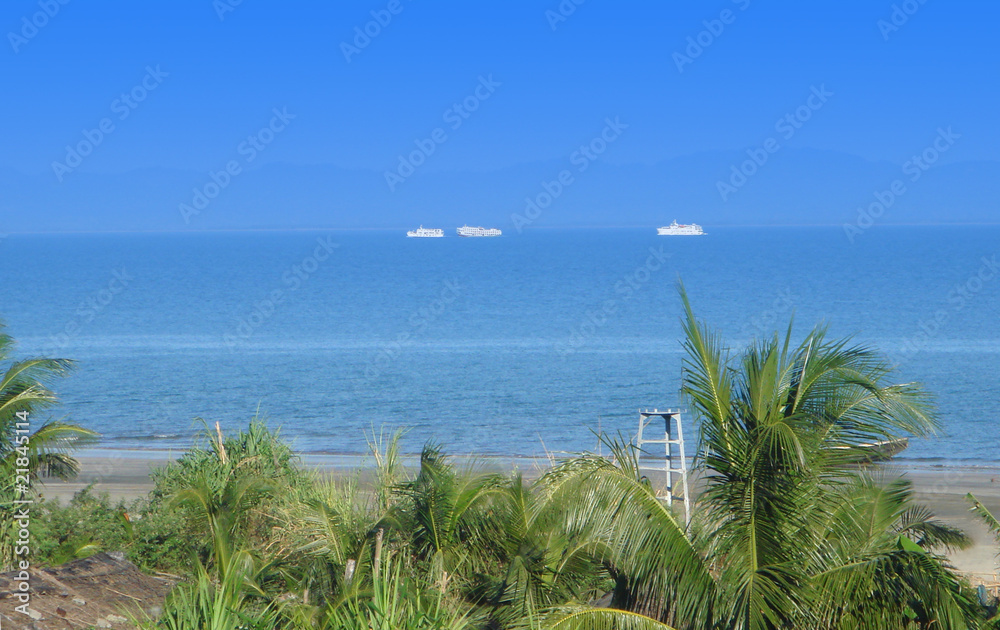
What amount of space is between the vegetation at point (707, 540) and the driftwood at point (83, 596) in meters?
1.00

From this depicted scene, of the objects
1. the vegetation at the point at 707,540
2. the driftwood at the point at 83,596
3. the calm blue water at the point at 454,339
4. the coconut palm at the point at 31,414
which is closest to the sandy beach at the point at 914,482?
the calm blue water at the point at 454,339

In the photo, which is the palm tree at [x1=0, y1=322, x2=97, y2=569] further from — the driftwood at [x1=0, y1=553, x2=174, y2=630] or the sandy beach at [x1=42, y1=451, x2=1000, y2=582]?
the sandy beach at [x1=42, y1=451, x2=1000, y2=582]

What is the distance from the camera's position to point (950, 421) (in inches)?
1428

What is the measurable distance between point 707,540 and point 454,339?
5908 cm

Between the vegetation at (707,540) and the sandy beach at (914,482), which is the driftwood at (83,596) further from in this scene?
the sandy beach at (914,482)

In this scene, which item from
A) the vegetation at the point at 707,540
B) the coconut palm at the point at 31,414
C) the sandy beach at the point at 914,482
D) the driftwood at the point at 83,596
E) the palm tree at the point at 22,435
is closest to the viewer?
the vegetation at the point at 707,540

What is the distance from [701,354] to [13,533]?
10.4 m

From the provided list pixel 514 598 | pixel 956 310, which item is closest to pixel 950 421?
pixel 514 598

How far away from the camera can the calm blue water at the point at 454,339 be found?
39.2m

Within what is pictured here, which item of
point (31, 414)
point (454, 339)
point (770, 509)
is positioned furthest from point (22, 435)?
point (454, 339)

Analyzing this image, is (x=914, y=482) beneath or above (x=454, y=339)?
beneath

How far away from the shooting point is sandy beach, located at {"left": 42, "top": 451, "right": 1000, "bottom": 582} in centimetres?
1853

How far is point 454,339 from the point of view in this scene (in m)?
67.4

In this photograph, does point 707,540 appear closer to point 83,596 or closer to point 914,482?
point 83,596
